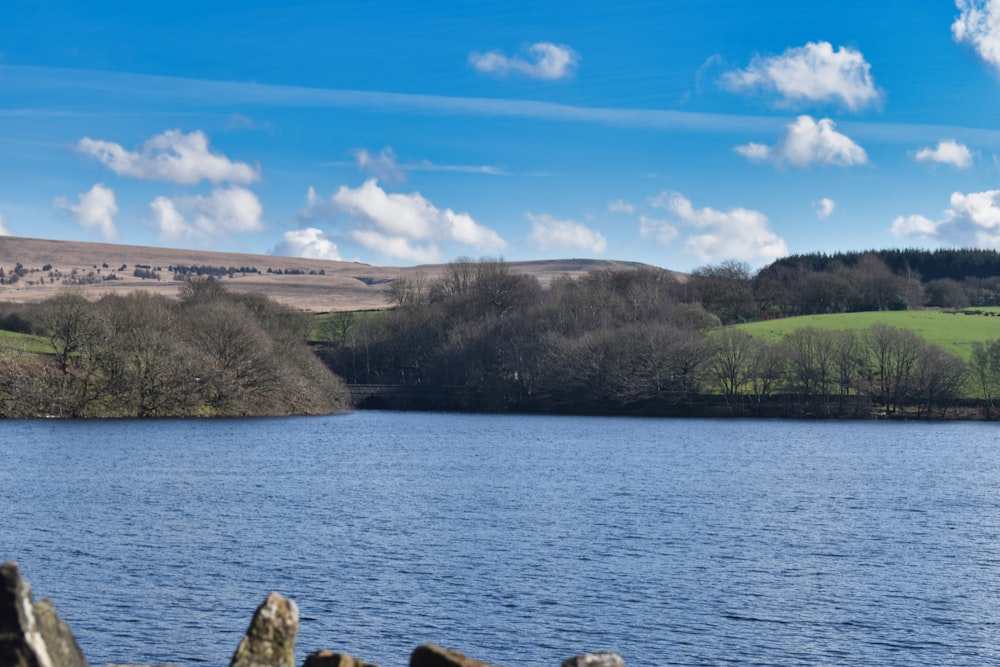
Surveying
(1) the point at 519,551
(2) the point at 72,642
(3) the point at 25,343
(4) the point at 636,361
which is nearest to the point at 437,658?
(2) the point at 72,642

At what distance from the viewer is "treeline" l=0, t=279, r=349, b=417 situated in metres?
100

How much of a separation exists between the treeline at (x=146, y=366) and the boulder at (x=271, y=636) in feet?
312

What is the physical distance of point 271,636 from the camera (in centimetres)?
951

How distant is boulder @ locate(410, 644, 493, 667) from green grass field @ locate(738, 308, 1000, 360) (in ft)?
410

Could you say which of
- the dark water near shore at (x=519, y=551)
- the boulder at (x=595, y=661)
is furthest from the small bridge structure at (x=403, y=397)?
the boulder at (x=595, y=661)

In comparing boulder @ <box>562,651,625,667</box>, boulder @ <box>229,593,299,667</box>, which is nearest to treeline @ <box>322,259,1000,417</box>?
boulder @ <box>229,593,299,667</box>

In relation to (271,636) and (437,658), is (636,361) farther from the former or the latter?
(271,636)

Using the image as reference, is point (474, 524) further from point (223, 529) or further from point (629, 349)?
point (629, 349)

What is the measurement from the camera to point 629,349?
395 feet

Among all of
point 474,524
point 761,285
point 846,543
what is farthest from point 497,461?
point 761,285

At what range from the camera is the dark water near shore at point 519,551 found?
86.1ft

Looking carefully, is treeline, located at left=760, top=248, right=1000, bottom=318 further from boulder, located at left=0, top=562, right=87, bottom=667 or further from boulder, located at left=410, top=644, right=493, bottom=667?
boulder, located at left=0, top=562, right=87, bottom=667

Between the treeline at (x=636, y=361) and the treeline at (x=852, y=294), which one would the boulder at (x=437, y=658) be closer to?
the treeline at (x=636, y=361)

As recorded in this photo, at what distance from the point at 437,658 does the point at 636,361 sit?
4404 inches
